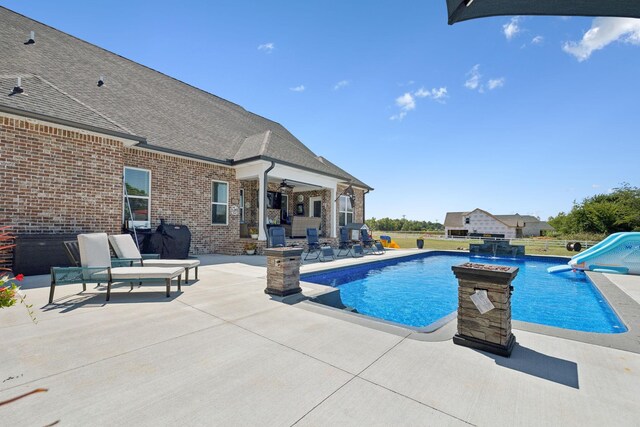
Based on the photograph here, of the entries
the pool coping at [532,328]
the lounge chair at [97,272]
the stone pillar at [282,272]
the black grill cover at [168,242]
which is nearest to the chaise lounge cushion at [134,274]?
the lounge chair at [97,272]

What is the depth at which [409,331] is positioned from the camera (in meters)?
3.43

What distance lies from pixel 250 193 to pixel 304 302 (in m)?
10.2

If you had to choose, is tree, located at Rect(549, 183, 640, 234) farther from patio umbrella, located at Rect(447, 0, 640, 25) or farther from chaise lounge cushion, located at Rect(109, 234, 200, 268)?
chaise lounge cushion, located at Rect(109, 234, 200, 268)

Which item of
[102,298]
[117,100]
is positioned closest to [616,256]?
[102,298]

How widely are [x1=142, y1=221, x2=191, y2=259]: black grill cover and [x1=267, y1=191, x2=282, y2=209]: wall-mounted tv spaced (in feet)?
20.4

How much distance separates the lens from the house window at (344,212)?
17373 millimetres

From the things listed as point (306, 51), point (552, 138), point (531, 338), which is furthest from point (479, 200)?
point (531, 338)

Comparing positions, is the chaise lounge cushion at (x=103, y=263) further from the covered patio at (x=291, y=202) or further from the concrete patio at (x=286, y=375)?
the covered patio at (x=291, y=202)

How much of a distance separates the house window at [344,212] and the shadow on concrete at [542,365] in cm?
1439

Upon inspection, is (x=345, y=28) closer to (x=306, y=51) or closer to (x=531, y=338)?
(x=306, y=51)

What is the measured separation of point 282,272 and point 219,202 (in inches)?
307

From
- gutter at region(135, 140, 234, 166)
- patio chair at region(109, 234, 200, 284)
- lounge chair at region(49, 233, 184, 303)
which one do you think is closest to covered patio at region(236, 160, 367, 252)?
gutter at region(135, 140, 234, 166)

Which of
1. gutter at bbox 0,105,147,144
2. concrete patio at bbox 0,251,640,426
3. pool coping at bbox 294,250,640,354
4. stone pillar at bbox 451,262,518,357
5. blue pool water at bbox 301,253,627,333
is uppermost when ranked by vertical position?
gutter at bbox 0,105,147,144

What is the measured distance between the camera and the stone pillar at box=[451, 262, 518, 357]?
2.78 metres
